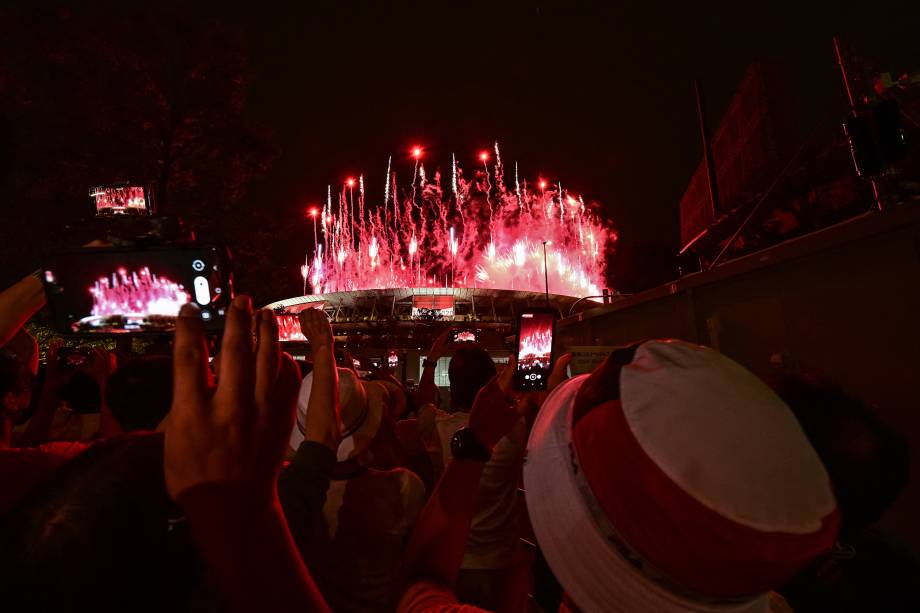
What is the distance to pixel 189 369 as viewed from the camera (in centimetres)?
74

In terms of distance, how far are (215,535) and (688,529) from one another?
2.43ft

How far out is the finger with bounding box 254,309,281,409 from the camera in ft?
2.62

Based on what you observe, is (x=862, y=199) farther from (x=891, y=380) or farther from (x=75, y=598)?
(x=75, y=598)

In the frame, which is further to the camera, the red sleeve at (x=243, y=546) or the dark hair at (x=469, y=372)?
the dark hair at (x=469, y=372)

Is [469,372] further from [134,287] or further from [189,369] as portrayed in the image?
[189,369]

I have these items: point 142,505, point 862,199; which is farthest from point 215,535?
point 862,199

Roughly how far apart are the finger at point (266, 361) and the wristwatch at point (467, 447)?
26.7 inches

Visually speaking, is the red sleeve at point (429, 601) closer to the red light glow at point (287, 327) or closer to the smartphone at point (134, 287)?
the smartphone at point (134, 287)

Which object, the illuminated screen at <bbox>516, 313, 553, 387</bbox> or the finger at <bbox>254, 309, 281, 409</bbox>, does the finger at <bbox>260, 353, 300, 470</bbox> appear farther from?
the illuminated screen at <bbox>516, 313, 553, 387</bbox>

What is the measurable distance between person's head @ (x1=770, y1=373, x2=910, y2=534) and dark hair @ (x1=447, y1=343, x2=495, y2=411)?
1.89 m

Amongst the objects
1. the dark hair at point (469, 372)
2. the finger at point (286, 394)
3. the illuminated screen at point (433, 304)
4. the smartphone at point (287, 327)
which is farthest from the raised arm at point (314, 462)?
the illuminated screen at point (433, 304)

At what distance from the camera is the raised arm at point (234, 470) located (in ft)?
2.32

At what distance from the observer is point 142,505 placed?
887mm

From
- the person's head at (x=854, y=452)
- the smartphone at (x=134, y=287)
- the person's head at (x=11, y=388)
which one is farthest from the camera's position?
the person's head at (x=11, y=388)
